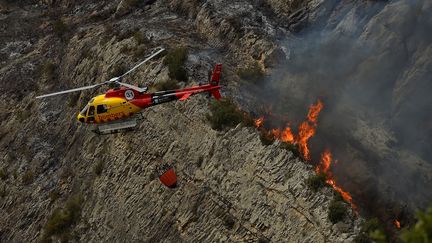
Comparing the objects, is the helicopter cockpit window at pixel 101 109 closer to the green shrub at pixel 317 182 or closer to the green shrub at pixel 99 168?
the green shrub at pixel 99 168

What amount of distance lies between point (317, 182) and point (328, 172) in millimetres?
3235

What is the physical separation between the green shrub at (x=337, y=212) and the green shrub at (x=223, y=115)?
8.14 m

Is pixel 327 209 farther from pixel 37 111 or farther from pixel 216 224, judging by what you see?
pixel 37 111

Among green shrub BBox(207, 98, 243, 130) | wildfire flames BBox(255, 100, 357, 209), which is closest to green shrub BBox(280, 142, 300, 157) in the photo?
wildfire flames BBox(255, 100, 357, 209)

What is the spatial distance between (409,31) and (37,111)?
27709 millimetres

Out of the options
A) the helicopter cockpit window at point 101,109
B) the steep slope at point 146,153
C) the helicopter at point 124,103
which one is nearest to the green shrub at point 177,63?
the steep slope at point 146,153

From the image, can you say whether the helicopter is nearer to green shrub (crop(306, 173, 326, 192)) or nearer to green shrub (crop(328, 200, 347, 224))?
green shrub (crop(306, 173, 326, 192))

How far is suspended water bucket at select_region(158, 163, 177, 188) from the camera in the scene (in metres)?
31.3

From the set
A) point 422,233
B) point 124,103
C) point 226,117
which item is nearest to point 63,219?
point 124,103

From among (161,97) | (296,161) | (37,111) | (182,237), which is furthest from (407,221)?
(37,111)

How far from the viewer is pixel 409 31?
33844mm

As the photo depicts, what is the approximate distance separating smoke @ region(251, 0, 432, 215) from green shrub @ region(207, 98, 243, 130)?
9.93 ft

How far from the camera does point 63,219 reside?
34344mm

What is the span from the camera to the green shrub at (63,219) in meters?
34.3
